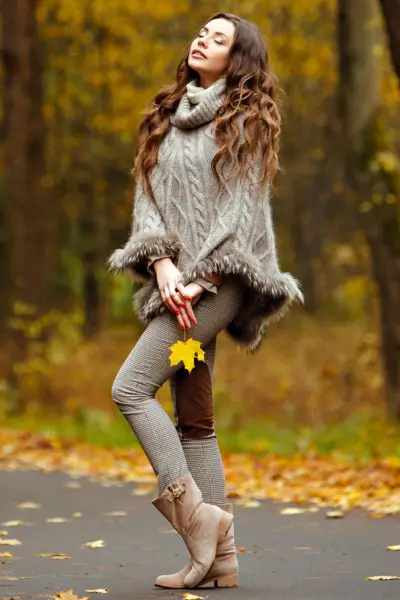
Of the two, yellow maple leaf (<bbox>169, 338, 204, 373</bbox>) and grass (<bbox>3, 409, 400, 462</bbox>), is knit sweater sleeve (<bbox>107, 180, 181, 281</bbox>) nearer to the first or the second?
yellow maple leaf (<bbox>169, 338, 204, 373</bbox>)

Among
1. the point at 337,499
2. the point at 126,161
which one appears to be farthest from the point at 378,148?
the point at 126,161

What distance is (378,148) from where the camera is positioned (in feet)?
40.2

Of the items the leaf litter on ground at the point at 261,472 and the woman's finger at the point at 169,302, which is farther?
the leaf litter on ground at the point at 261,472

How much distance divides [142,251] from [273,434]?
772cm

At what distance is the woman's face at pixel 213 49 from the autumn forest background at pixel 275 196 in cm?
115

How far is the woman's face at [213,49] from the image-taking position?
5453 mm

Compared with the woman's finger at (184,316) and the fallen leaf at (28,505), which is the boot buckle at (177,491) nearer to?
the woman's finger at (184,316)

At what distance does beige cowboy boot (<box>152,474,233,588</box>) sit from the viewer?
5.26 m

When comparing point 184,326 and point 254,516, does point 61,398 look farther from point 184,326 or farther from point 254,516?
point 184,326

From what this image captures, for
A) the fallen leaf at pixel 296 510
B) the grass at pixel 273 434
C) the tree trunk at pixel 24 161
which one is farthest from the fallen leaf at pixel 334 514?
the tree trunk at pixel 24 161

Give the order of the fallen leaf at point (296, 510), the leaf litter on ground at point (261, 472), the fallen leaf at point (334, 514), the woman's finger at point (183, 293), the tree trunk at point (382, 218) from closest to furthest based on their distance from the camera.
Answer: the woman's finger at point (183, 293) < the fallen leaf at point (334, 514) < the fallen leaf at point (296, 510) < the leaf litter on ground at point (261, 472) < the tree trunk at point (382, 218)

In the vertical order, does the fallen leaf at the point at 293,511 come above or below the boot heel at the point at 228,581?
above

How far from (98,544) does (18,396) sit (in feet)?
33.3

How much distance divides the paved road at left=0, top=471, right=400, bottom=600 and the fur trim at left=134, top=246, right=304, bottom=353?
3.32 ft
